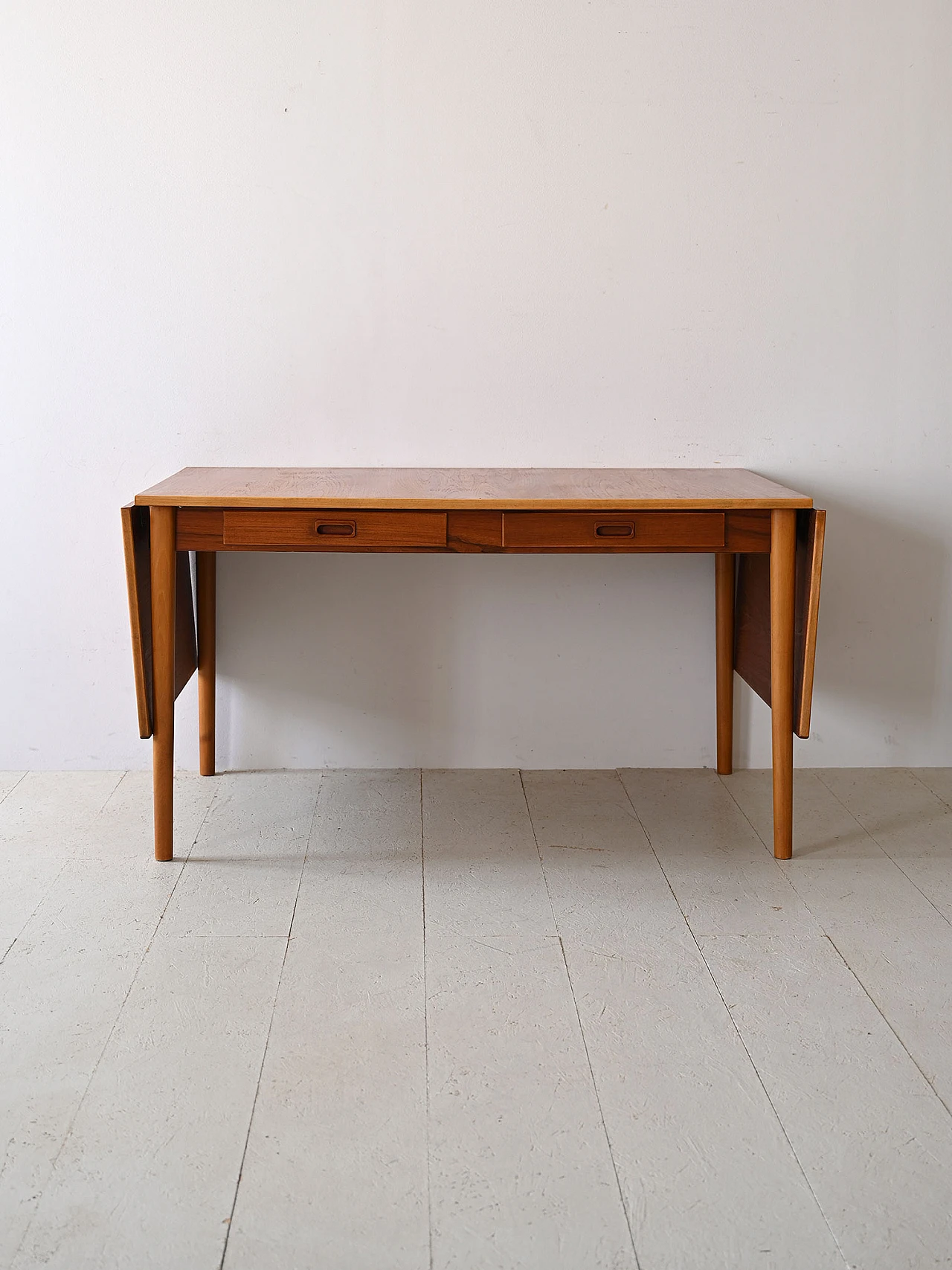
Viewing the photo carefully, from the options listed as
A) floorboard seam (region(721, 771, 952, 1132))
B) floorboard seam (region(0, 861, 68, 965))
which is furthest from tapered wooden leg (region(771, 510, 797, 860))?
floorboard seam (region(0, 861, 68, 965))

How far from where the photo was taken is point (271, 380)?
2.67 metres

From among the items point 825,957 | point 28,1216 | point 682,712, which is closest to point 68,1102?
point 28,1216

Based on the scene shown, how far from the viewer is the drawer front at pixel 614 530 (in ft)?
7.42

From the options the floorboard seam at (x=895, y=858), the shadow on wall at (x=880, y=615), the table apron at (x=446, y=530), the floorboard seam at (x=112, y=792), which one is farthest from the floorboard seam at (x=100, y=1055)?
the shadow on wall at (x=880, y=615)

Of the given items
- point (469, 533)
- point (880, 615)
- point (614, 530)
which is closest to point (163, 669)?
point (469, 533)

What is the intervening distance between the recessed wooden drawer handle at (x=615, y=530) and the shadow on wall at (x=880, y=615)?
76 centimetres

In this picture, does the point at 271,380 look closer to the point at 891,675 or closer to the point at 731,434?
the point at 731,434

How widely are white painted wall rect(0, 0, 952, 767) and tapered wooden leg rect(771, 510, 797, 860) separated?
516 millimetres

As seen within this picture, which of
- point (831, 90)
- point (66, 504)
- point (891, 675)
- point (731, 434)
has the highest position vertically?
point (831, 90)

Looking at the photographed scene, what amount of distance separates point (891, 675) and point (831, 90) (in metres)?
1.42

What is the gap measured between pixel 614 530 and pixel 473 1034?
3.39ft

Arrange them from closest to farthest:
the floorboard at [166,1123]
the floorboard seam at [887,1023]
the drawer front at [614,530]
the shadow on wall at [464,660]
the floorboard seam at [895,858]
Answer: the floorboard at [166,1123], the floorboard seam at [887,1023], the floorboard seam at [895,858], the drawer front at [614,530], the shadow on wall at [464,660]

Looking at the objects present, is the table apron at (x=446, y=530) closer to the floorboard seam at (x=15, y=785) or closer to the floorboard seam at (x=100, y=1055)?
the floorboard seam at (x=100, y=1055)

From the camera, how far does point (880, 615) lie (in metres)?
2.87
